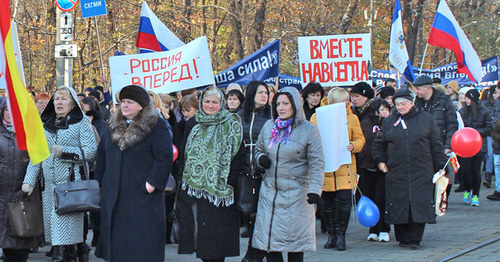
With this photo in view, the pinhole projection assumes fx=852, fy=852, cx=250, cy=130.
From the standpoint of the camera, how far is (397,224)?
9.47 m

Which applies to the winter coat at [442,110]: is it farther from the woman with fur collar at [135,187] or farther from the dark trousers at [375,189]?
the woman with fur collar at [135,187]

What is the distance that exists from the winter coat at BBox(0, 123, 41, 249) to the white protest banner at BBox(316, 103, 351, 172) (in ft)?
9.74

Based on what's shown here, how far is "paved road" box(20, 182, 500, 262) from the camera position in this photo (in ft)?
29.0

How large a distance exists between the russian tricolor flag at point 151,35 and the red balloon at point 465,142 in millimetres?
4463

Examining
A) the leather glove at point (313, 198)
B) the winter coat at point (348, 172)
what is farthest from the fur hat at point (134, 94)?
the winter coat at point (348, 172)

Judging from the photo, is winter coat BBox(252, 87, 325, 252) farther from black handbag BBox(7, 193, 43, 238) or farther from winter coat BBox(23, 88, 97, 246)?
black handbag BBox(7, 193, 43, 238)

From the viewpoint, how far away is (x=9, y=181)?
8023 mm

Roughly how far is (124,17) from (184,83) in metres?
19.5

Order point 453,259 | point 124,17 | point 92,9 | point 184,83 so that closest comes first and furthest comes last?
point 453,259
point 184,83
point 92,9
point 124,17

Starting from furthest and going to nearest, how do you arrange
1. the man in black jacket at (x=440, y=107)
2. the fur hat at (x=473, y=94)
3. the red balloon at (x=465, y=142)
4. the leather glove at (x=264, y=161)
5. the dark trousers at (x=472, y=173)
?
the fur hat at (x=473, y=94) → the dark trousers at (x=472, y=173) → the man in black jacket at (x=440, y=107) → the red balloon at (x=465, y=142) → the leather glove at (x=264, y=161)

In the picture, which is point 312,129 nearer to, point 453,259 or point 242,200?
point 242,200

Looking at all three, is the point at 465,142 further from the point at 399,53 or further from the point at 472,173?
the point at 399,53

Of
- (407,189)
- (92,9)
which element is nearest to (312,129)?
(407,189)

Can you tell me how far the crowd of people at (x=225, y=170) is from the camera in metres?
6.75
